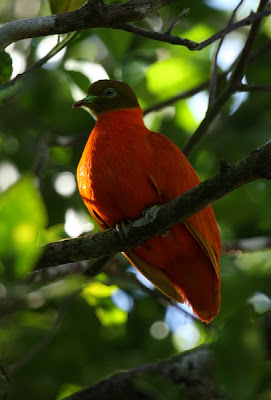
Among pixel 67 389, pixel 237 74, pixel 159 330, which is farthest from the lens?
pixel 159 330

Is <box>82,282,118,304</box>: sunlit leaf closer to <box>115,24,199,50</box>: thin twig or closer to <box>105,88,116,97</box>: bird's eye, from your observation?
<box>105,88,116,97</box>: bird's eye

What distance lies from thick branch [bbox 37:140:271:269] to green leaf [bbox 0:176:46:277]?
5.43 feet

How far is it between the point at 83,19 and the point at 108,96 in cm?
184

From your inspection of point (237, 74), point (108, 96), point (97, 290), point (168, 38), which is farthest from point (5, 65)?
point (97, 290)

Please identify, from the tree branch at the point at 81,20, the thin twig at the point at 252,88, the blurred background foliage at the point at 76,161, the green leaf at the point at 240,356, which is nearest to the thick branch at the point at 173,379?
the blurred background foliage at the point at 76,161

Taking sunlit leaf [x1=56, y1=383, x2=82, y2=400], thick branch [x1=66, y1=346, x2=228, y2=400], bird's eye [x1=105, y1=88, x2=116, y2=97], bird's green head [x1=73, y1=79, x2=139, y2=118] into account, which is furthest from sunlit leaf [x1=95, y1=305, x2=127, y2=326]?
bird's eye [x1=105, y1=88, x2=116, y2=97]

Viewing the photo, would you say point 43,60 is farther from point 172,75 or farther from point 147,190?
point 172,75

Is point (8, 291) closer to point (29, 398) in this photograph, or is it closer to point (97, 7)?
point (97, 7)

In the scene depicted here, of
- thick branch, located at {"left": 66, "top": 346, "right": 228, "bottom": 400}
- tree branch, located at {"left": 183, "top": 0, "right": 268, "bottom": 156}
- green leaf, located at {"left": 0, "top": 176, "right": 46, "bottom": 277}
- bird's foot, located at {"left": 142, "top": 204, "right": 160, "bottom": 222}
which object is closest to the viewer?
green leaf, located at {"left": 0, "top": 176, "right": 46, "bottom": 277}

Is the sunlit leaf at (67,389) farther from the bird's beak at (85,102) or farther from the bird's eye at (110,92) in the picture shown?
the bird's eye at (110,92)

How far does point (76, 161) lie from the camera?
5848mm

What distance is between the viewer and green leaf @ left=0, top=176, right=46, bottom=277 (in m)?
1.68

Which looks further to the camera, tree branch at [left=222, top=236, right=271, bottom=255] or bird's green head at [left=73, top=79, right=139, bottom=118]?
tree branch at [left=222, top=236, right=271, bottom=255]

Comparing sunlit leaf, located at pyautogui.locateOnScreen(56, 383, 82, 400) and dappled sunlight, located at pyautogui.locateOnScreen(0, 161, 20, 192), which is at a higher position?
dappled sunlight, located at pyautogui.locateOnScreen(0, 161, 20, 192)
